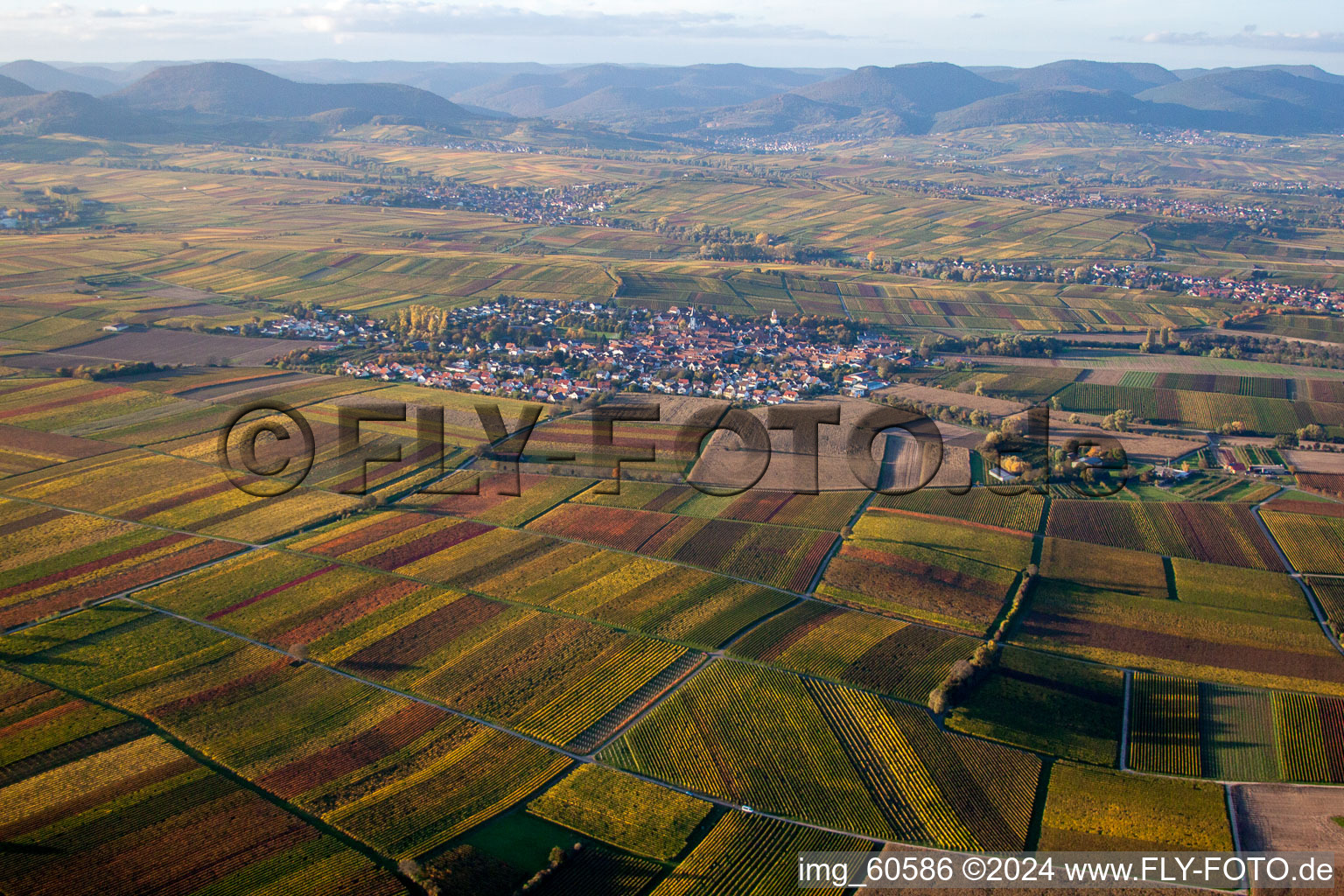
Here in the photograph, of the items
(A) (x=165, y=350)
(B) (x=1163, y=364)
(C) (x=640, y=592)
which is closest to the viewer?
(C) (x=640, y=592)

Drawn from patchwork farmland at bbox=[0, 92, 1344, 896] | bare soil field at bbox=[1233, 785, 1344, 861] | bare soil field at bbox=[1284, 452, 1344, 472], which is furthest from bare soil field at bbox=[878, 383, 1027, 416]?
bare soil field at bbox=[1233, 785, 1344, 861]

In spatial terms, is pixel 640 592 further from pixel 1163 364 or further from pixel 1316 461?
pixel 1163 364

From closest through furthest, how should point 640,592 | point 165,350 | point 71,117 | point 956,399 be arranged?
point 640,592 → point 956,399 → point 165,350 → point 71,117

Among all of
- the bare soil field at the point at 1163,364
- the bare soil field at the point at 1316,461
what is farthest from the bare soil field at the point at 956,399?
the bare soil field at the point at 1316,461

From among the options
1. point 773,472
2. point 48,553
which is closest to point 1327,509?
point 773,472

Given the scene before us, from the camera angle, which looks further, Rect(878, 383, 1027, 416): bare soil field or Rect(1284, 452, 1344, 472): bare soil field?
Rect(878, 383, 1027, 416): bare soil field

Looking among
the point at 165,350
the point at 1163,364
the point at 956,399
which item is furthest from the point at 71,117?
the point at 1163,364

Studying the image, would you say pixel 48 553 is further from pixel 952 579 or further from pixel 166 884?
pixel 952 579

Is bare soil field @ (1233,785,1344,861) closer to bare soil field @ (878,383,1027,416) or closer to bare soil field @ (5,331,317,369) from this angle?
bare soil field @ (878,383,1027,416)

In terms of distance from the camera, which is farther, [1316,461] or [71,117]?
[71,117]

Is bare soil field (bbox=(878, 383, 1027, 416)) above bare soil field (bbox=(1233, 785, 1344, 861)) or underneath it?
above

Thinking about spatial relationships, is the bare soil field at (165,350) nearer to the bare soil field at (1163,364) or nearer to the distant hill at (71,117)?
the bare soil field at (1163,364)
